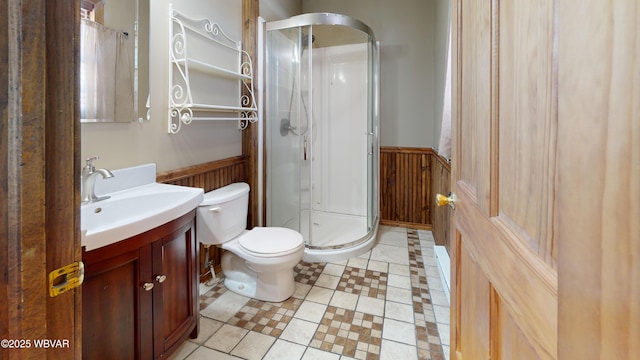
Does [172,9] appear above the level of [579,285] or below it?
above

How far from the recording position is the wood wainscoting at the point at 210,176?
194cm

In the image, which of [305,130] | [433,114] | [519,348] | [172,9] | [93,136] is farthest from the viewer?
[433,114]

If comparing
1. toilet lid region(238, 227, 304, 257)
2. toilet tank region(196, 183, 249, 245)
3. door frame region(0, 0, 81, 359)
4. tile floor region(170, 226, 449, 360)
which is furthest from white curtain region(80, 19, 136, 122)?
tile floor region(170, 226, 449, 360)

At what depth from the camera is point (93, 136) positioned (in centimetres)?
142

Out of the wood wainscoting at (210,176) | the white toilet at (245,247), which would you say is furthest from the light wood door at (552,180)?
the wood wainscoting at (210,176)

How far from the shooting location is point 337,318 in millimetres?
1854

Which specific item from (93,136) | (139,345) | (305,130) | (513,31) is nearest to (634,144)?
(513,31)

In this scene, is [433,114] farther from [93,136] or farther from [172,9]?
[93,136]

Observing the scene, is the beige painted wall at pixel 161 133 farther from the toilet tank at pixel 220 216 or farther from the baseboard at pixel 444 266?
the baseboard at pixel 444 266

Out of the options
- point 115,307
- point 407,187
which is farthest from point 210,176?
point 407,187

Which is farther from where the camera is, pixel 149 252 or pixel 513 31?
pixel 149 252

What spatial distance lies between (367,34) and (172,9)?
1805 millimetres

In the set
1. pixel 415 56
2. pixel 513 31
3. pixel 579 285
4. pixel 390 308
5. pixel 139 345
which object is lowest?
pixel 390 308

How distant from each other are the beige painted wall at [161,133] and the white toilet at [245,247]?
33 centimetres
